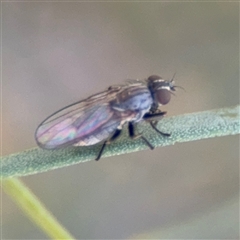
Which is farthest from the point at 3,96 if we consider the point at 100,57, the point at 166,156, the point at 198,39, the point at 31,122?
the point at 198,39

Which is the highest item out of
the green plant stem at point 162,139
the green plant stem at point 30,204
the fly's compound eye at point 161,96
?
the fly's compound eye at point 161,96

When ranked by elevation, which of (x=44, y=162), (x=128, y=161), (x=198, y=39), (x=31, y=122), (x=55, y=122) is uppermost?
(x=198, y=39)

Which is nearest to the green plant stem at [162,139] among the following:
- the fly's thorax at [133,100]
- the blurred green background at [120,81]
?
the fly's thorax at [133,100]

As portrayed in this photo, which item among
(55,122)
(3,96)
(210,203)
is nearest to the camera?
(55,122)

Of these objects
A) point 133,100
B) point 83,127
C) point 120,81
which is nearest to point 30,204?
point 83,127

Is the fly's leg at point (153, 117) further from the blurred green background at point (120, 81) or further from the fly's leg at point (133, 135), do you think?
the blurred green background at point (120, 81)

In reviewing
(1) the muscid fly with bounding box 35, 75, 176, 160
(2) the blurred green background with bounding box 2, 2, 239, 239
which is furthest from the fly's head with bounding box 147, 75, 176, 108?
(2) the blurred green background with bounding box 2, 2, 239, 239

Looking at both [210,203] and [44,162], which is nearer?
[44,162]

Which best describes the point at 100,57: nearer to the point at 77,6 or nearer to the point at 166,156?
the point at 77,6
